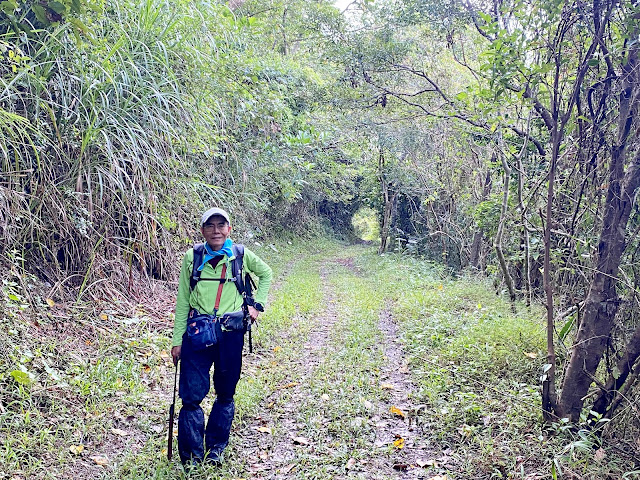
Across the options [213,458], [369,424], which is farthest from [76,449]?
[369,424]

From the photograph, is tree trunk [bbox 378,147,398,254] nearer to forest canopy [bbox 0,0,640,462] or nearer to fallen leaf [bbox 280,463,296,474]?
forest canopy [bbox 0,0,640,462]

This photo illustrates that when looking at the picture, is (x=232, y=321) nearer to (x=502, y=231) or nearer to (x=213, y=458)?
(x=213, y=458)

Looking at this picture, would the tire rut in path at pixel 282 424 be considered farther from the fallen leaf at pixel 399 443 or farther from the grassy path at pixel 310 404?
the fallen leaf at pixel 399 443

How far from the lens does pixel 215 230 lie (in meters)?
3.56

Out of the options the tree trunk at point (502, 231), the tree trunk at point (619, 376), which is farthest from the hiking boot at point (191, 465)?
the tree trunk at point (502, 231)

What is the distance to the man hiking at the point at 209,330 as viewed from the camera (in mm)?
3506

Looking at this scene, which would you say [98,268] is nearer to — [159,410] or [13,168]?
[13,168]

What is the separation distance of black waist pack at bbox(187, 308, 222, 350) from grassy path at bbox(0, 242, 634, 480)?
96 centimetres

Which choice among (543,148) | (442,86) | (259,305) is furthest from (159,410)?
(442,86)

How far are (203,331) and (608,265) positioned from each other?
9.80 ft

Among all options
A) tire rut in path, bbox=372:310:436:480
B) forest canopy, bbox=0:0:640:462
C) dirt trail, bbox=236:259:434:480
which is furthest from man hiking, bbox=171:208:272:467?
forest canopy, bbox=0:0:640:462

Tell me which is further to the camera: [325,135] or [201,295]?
[325,135]

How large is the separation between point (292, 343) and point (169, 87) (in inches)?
157

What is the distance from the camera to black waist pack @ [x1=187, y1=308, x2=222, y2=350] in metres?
3.44
